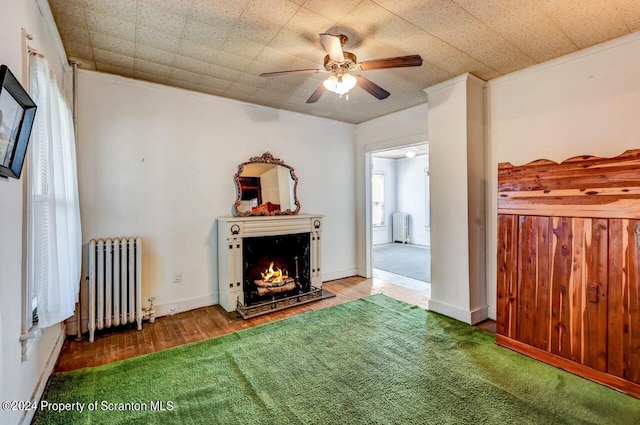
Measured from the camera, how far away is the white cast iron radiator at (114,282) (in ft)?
9.39

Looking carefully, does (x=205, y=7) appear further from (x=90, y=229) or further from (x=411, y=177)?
(x=411, y=177)

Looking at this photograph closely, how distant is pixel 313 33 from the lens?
7.70 feet

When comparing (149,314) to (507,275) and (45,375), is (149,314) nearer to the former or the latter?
(45,375)

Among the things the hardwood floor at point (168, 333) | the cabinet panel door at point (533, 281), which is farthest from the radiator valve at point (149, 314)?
the cabinet panel door at point (533, 281)

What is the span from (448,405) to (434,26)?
269cm

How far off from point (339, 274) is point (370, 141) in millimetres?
2275

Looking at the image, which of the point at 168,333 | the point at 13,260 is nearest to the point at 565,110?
the point at 13,260

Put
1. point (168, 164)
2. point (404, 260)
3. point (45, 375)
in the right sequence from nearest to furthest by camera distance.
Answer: point (45, 375), point (168, 164), point (404, 260)

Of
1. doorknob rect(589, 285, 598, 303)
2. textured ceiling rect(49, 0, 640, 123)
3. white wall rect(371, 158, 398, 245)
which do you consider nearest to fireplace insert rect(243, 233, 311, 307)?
textured ceiling rect(49, 0, 640, 123)

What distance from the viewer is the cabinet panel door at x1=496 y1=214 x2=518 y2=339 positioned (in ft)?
8.72

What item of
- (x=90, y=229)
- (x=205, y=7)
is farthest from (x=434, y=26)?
(x=90, y=229)

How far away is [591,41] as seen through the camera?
8.17ft

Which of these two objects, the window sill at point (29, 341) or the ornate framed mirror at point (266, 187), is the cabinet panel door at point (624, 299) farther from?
the window sill at point (29, 341)

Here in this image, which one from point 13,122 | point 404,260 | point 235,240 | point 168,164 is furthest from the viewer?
point 404,260
